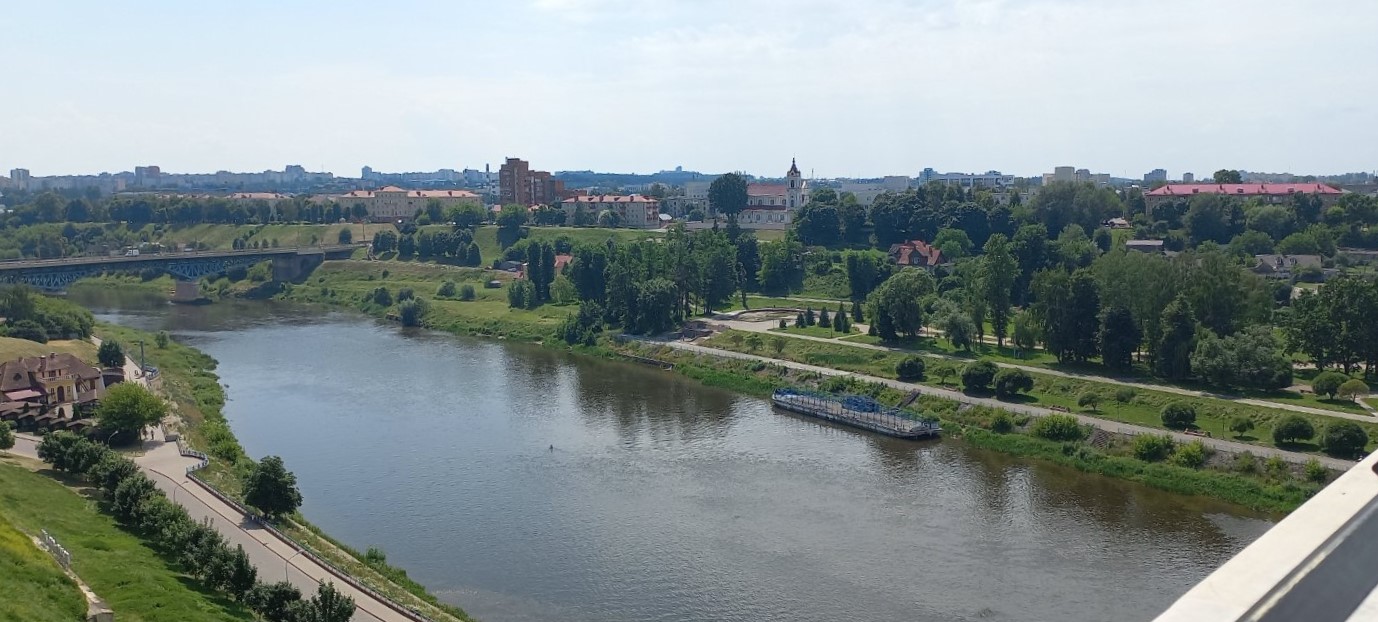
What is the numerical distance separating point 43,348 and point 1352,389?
39.8 m

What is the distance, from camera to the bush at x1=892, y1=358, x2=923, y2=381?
33562mm

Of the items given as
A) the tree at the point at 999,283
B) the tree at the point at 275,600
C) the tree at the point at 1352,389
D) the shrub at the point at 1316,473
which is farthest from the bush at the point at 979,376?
the tree at the point at 275,600

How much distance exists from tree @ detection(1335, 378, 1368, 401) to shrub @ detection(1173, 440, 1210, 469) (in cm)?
574

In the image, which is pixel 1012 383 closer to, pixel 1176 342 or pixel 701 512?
pixel 1176 342

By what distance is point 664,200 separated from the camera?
9931cm

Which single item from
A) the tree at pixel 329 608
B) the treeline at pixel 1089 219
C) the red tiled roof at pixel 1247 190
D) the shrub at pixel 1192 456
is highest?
the red tiled roof at pixel 1247 190

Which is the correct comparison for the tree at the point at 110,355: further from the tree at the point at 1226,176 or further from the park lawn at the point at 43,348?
the tree at the point at 1226,176

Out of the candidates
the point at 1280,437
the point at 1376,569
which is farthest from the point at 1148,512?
the point at 1376,569

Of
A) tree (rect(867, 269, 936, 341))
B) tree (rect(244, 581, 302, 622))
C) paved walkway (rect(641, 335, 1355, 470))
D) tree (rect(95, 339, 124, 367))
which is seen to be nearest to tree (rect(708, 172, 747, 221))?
paved walkway (rect(641, 335, 1355, 470))

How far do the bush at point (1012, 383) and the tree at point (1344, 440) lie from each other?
26.8ft

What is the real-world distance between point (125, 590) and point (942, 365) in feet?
83.3

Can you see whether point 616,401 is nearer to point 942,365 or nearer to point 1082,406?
point 942,365

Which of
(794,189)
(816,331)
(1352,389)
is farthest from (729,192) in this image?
(1352,389)

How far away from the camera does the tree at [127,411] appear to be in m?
24.8
